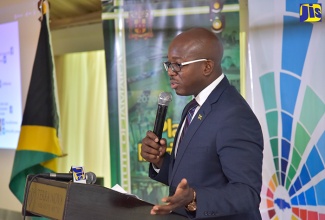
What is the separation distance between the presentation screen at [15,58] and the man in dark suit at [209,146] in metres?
2.46

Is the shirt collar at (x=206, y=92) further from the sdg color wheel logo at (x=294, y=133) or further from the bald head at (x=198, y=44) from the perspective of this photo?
the sdg color wheel logo at (x=294, y=133)

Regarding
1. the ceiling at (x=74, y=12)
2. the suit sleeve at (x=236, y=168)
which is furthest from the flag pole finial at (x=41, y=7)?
the suit sleeve at (x=236, y=168)

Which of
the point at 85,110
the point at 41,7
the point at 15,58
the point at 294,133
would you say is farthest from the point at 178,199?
the point at 85,110

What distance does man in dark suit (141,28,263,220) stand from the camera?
1312 millimetres

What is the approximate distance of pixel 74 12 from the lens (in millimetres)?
4496

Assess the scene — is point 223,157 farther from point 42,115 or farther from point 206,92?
point 42,115

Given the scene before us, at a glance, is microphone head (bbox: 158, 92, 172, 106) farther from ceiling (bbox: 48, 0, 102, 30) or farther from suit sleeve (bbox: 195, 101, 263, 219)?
ceiling (bbox: 48, 0, 102, 30)

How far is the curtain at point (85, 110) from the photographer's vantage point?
459 centimetres

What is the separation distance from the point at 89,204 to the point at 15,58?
2947 millimetres

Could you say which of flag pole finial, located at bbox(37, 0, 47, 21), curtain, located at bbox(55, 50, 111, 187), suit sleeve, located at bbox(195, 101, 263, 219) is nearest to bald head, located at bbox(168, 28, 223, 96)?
suit sleeve, located at bbox(195, 101, 263, 219)

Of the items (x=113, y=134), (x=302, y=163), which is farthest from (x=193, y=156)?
(x=113, y=134)

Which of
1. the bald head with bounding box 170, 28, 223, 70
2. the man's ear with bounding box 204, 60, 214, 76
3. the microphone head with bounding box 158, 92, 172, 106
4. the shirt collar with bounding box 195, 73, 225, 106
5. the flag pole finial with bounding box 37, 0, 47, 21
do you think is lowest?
the microphone head with bounding box 158, 92, 172, 106

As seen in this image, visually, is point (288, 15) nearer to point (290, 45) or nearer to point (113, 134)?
point (290, 45)

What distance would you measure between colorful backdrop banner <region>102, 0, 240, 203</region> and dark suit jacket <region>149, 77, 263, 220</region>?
1.65 m
